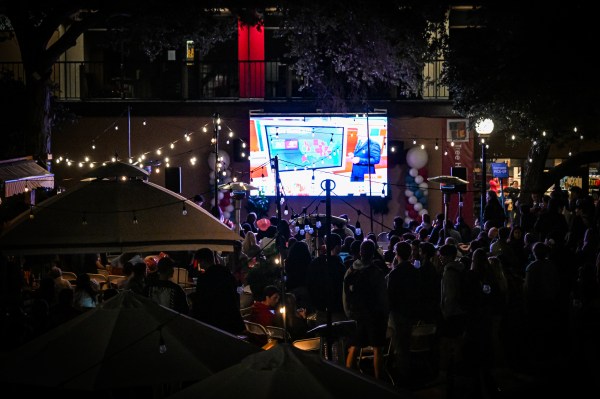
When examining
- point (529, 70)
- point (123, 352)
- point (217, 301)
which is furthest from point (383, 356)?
point (529, 70)

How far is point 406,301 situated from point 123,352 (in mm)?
4329

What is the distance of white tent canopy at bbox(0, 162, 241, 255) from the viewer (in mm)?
9930

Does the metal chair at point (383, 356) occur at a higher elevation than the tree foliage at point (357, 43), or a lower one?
lower

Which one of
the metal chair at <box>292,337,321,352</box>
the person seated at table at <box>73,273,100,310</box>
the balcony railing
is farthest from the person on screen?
the metal chair at <box>292,337,321,352</box>

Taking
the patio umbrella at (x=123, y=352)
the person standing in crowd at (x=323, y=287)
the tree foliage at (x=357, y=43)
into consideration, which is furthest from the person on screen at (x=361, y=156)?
the patio umbrella at (x=123, y=352)

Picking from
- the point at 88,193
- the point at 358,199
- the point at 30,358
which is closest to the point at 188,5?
the point at 358,199

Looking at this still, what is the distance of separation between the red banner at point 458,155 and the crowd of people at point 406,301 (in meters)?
8.96

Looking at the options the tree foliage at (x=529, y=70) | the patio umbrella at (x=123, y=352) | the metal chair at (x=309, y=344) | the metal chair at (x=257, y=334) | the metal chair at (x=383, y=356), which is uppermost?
the tree foliage at (x=529, y=70)

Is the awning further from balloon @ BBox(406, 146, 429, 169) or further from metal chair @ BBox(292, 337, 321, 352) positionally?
balloon @ BBox(406, 146, 429, 169)

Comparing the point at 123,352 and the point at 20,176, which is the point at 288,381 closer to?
the point at 123,352

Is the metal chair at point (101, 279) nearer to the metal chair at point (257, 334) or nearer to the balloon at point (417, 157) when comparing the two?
the metal chair at point (257, 334)

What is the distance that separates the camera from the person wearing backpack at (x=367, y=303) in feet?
31.2

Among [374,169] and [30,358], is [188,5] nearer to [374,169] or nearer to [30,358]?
[374,169]

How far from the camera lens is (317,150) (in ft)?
70.2
